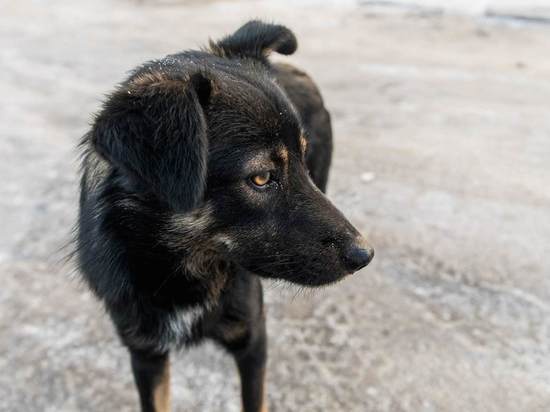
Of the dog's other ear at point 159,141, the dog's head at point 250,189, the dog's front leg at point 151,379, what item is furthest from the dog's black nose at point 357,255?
the dog's front leg at point 151,379

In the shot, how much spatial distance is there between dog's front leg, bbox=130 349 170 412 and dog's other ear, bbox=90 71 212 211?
1019 mm

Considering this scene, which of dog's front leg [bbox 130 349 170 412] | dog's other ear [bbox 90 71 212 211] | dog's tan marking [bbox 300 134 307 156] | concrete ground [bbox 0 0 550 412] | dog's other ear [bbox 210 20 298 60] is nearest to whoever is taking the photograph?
dog's other ear [bbox 90 71 212 211]

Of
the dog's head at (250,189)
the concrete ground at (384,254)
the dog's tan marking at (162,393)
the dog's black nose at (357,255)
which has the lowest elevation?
the concrete ground at (384,254)

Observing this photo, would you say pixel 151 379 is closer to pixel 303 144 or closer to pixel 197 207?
pixel 197 207

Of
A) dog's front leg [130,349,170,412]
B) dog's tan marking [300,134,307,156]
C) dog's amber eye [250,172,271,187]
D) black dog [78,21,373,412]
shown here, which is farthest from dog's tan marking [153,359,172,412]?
dog's tan marking [300,134,307,156]

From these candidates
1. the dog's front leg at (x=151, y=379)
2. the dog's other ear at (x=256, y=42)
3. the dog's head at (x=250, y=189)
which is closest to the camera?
the dog's head at (x=250, y=189)

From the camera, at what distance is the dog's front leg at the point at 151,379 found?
114 inches

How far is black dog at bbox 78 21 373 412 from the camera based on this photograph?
2.17 m

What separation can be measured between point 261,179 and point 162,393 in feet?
4.04

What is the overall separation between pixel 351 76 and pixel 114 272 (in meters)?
5.54

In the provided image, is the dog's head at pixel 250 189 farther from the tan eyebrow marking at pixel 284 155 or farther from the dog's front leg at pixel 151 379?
the dog's front leg at pixel 151 379

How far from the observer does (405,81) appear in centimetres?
726

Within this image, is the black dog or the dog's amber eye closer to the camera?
the black dog

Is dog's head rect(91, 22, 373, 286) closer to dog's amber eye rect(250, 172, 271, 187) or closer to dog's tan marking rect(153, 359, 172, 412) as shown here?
dog's amber eye rect(250, 172, 271, 187)
